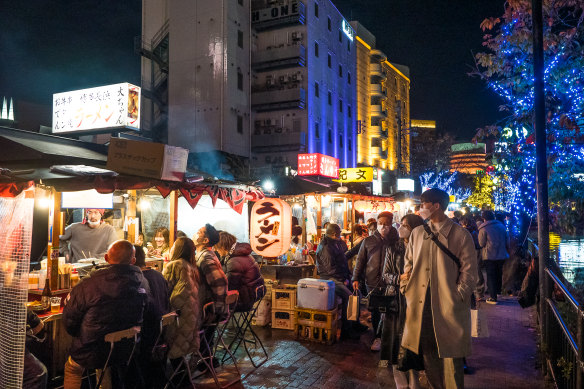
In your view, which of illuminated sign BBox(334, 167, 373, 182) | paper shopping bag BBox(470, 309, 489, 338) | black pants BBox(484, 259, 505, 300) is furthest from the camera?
illuminated sign BBox(334, 167, 373, 182)

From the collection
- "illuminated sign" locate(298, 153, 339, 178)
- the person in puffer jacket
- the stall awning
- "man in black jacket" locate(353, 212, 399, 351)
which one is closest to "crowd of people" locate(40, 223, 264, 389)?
the person in puffer jacket

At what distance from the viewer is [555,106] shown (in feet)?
28.8

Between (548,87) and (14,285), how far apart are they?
9916 millimetres

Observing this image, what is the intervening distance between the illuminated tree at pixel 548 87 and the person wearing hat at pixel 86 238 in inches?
344

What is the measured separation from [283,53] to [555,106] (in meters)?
26.6

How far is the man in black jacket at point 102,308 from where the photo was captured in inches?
163

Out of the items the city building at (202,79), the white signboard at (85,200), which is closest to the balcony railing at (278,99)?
the city building at (202,79)

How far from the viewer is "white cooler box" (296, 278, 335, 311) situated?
770cm

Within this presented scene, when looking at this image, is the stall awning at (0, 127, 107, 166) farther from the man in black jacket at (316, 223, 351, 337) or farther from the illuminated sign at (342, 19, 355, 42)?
the illuminated sign at (342, 19, 355, 42)

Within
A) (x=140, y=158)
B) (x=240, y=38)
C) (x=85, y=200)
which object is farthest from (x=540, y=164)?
(x=240, y=38)

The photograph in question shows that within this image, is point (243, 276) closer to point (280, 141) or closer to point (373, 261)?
point (373, 261)

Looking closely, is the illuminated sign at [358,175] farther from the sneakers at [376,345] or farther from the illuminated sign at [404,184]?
the illuminated sign at [404,184]

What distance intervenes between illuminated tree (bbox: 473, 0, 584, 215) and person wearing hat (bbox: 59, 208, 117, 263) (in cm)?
874

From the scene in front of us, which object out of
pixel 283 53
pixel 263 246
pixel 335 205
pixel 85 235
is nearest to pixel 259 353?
pixel 263 246
